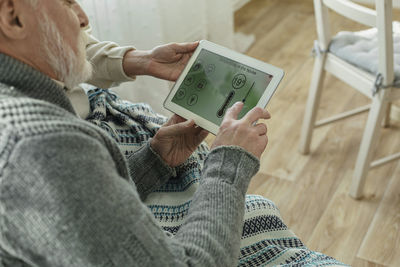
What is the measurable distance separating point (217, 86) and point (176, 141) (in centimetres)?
15

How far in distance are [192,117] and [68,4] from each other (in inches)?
14.7

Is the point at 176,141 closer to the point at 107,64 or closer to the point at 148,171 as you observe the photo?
the point at 148,171

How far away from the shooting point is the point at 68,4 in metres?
0.72

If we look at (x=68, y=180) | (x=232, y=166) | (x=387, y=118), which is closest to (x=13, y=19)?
(x=68, y=180)

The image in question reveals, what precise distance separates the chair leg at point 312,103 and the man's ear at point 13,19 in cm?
122

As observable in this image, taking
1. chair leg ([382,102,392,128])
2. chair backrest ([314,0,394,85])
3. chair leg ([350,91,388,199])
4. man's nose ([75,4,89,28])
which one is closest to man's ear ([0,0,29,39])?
man's nose ([75,4,89,28])

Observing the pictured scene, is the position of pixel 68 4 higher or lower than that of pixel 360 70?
lower

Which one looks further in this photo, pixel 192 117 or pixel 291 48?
pixel 291 48

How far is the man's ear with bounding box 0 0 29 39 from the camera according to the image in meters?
0.61

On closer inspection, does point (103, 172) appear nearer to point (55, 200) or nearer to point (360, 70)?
point (55, 200)

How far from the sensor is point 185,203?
973 mm

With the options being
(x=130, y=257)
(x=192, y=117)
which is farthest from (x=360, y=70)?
(x=130, y=257)

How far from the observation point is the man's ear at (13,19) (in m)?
0.61

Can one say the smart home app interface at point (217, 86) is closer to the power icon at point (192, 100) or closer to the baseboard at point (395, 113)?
the power icon at point (192, 100)
